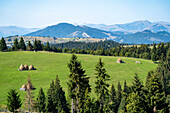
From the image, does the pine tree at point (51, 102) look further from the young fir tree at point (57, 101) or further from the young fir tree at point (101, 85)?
the young fir tree at point (101, 85)

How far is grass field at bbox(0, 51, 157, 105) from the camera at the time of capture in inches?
2956

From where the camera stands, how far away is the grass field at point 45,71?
75.1 meters

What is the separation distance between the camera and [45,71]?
313 feet

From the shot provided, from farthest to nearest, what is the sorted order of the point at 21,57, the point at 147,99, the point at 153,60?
the point at 153,60 < the point at 21,57 < the point at 147,99

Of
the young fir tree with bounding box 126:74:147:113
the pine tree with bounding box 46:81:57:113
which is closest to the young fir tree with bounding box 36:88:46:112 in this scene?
the pine tree with bounding box 46:81:57:113

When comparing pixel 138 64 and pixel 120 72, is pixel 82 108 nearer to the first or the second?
pixel 120 72

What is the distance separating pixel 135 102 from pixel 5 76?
7099cm

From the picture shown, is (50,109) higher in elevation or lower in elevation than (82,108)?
lower

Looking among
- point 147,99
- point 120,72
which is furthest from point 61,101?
point 120,72

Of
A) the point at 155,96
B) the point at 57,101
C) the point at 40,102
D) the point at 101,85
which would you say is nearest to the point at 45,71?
the point at 57,101

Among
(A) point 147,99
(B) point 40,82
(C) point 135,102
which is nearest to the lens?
(C) point 135,102

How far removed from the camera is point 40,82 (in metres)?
78.3

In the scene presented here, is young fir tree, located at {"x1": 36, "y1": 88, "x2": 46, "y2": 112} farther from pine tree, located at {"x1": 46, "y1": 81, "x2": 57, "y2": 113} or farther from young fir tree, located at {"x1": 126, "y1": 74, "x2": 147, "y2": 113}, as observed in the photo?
young fir tree, located at {"x1": 126, "y1": 74, "x2": 147, "y2": 113}

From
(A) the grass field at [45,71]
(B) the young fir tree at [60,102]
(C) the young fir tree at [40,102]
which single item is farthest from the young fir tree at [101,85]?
(A) the grass field at [45,71]
